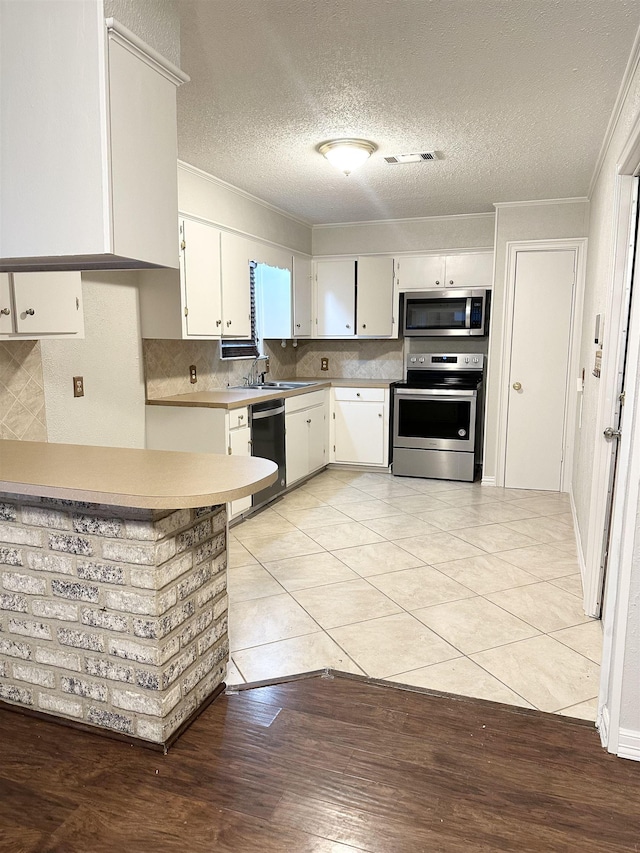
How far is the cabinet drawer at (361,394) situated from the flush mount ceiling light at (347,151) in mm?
2373

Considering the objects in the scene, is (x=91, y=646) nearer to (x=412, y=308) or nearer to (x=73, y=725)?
(x=73, y=725)

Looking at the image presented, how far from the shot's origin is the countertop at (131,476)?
1609mm

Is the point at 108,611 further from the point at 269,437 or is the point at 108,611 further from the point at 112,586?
the point at 269,437

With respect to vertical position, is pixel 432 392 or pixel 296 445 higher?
pixel 432 392

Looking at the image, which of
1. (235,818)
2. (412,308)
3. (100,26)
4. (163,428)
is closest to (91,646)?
(235,818)

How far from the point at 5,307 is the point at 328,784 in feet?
6.60

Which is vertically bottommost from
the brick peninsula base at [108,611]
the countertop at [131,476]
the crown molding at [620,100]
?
the brick peninsula base at [108,611]

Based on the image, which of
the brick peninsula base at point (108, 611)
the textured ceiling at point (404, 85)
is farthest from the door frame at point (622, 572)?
the brick peninsula base at point (108, 611)

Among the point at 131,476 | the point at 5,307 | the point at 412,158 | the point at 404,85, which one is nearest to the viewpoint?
the point at 131,476

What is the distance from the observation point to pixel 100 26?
152 cm

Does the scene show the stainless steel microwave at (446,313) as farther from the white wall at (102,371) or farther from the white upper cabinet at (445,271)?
the white wall at (102,371)

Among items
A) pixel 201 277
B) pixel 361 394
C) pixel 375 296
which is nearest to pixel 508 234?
pixel 375 296

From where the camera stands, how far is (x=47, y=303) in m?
2.43

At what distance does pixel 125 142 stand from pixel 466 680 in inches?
85.5
